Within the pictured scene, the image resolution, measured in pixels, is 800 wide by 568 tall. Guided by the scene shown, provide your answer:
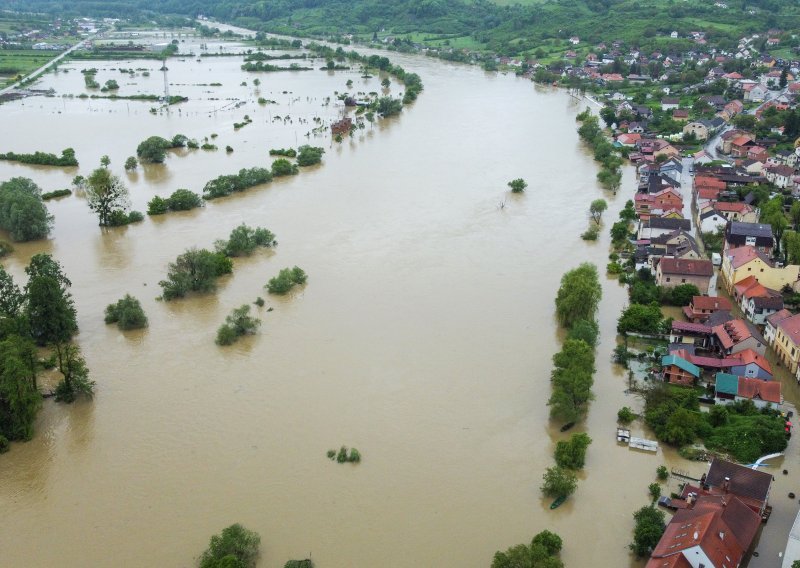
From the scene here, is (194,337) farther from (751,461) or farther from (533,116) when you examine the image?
(533,116)

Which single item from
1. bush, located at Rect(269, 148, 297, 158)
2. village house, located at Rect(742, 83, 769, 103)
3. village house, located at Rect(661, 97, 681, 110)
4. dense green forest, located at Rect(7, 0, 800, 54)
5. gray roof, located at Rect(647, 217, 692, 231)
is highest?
dense green forest, located at Rect(7, 0, 800, 54)

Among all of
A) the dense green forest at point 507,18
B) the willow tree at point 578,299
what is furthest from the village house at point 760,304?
the dense green forest at point 507,18

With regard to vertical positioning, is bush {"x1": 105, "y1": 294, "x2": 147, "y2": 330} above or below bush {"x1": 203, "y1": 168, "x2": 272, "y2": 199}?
below

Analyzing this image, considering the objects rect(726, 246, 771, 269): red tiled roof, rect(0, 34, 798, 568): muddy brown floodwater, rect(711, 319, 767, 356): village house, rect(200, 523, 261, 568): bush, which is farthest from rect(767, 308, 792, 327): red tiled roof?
rect(200, 523, 261, 568): bush

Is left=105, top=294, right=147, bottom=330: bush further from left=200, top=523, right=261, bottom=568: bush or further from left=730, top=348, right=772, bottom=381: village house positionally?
left=730, top=348, right=772, bottom=381: village house

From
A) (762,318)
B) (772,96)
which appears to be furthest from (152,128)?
(772,96)

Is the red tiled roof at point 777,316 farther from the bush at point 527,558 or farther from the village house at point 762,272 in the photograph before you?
the bush at point 527,558
